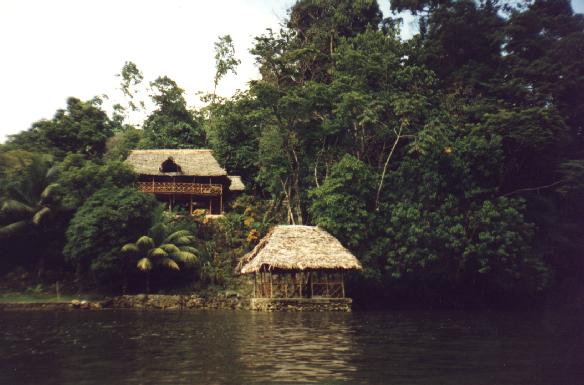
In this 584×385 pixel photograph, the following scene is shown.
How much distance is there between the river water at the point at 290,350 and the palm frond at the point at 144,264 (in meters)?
5.96

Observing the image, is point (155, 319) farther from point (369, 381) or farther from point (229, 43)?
point (229, 43)

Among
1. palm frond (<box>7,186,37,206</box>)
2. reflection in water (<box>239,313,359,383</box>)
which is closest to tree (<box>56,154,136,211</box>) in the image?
palm frond (<box>7,186,37,206</box>)

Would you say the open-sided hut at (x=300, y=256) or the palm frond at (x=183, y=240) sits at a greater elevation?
the palm frond at (x=183, y=240)

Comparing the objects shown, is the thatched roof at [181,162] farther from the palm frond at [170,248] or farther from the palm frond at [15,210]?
the palm frond at [170,248]

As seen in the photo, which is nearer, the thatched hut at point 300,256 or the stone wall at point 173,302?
the thatched hut at point 300,256

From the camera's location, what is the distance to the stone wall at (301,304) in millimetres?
24641

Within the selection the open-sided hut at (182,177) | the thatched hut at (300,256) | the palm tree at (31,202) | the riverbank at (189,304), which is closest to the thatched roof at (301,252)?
the thatched hut at (300,256)

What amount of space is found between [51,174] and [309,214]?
15.8m

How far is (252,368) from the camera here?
393 inches

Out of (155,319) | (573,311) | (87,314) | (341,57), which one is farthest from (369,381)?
(341,57)

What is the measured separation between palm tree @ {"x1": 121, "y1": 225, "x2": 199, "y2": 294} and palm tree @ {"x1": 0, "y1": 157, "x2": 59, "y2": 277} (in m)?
5.89

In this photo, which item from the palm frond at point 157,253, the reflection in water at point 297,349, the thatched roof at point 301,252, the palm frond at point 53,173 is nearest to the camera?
the reflection in water at point 297,349

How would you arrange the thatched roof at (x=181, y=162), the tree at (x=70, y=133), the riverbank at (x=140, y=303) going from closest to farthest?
the riverbank at (x=140, y=303) < the tree at (x=70, y=133) < the thatched roof at (x=181, y=162)

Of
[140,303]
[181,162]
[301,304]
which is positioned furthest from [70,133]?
[301,304]
